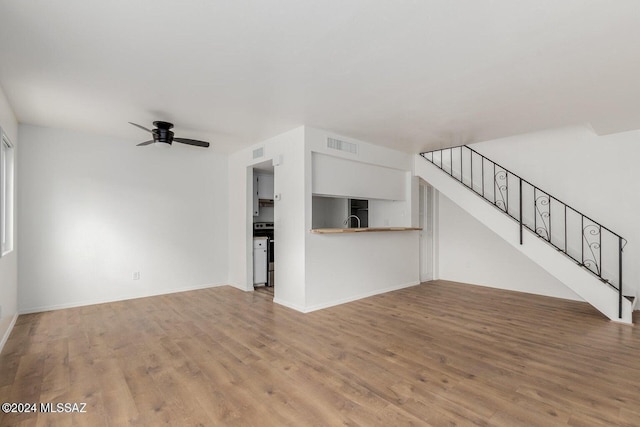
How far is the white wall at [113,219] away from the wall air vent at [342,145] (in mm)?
2508

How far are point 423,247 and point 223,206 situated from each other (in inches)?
167

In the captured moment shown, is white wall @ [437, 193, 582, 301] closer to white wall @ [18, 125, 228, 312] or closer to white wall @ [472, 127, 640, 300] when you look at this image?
white wall @ [472, 127, 640, 300]

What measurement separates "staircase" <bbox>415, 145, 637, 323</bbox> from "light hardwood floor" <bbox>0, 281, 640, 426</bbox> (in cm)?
44

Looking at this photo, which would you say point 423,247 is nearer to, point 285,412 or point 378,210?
point 378,210

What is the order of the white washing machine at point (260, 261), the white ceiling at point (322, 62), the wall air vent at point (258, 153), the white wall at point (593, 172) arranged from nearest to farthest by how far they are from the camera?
the white ceiling at point (322, 62), the white wall at point (593, 172), the wall air vent at point (258, 153), the white washing machine at point (260, 261)

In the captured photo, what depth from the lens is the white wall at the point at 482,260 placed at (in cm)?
534

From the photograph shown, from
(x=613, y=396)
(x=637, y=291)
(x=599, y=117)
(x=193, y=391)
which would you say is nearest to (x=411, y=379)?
(x=613, y=396)

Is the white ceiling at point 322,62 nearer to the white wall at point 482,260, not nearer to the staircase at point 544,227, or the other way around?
the staircase at point 544,227

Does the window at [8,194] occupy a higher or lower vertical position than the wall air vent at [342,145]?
lower

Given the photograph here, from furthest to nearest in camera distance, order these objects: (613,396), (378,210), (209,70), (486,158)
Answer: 1. (378,210)
2. (486,158)
3. (209,70)
4. (613,396)

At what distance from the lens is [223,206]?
599cm

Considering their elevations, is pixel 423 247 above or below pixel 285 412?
above

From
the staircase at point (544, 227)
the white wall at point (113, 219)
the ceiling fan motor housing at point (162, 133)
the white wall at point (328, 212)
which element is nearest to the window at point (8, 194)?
the white wall at point (113, 219)

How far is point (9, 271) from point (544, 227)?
763cm
